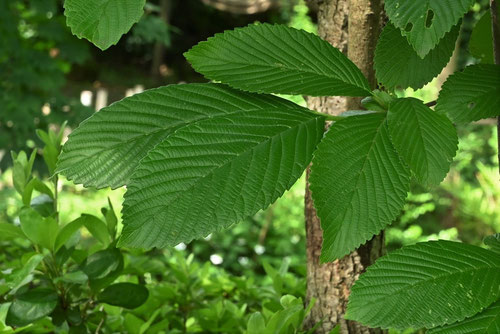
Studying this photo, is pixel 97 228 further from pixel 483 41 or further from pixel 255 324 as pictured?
pixel 483 41

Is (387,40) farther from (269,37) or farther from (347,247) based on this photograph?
(347,247)

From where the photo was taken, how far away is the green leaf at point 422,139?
59cm

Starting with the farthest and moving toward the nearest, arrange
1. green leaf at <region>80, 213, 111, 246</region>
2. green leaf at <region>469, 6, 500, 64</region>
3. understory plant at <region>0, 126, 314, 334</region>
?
green leaf at <region>80, 213, 111, 246</region> → understory plant at <region>0, 126, 314, 334</region> → green leaf at <region>469, 6, 500, 64</region>

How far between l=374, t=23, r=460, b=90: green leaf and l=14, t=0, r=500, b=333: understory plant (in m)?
0.08

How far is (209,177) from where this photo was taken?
1.94 feet

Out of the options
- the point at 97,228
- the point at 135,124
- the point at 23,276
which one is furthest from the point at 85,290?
the point at 135,124

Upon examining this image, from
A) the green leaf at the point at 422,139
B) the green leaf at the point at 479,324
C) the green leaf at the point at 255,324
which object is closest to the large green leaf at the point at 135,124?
the green leaf at the point at 422,139

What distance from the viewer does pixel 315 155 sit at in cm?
61

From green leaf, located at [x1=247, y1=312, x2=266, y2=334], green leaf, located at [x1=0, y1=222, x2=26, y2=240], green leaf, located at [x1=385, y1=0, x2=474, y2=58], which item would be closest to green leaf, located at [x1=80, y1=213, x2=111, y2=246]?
green leaf, located at [x1=0, y1=222, x2=26, y2=240]

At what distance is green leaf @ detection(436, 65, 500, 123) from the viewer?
0.69 metres

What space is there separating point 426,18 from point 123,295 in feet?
2.20

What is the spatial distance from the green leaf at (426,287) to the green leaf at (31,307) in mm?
533

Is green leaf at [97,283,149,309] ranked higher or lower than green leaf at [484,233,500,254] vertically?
lower

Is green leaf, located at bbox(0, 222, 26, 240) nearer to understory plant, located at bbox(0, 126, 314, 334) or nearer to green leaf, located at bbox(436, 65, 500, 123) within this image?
understory plant, located at bbox(0, 126, 314, 334)
